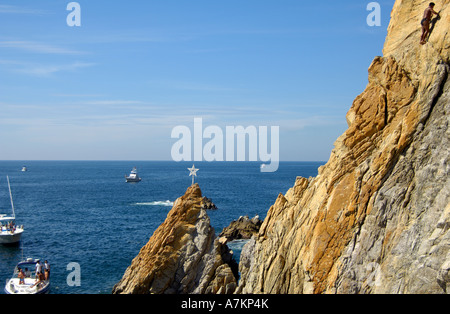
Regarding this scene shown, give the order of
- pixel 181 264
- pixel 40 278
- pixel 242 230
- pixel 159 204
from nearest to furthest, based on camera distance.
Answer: pixel 181 264 < pixel 40 278 < pixel 242 230 < pixel 159 204

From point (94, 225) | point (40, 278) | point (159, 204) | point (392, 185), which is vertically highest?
point (392, 185)

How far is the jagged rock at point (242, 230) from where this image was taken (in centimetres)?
6234

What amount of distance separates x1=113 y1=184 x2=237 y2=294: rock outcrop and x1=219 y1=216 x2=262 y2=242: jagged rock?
98.8 ft

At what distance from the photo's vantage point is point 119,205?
325ft

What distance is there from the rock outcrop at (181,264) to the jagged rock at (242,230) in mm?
30105

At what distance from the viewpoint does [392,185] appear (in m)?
18.4

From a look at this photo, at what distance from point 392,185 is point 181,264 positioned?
57.6 ft

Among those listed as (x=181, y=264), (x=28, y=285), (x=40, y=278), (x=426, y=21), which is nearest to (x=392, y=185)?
(x=426, y=21)

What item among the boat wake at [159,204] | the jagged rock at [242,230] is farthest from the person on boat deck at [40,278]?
the boat wake at [159,204]

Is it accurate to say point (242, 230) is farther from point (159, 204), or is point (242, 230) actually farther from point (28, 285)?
point (159, 204)

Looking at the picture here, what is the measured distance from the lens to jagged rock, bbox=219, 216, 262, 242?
62.3 meters

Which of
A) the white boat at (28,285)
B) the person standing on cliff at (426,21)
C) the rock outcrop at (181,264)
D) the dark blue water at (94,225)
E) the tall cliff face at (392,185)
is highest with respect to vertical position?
the person standing on cliff at (426,21)

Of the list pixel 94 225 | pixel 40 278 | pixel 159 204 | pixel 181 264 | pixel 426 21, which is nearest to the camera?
pixel 426 21

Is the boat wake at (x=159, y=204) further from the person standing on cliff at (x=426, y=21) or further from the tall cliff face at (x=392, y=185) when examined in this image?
the person standing on cliff at (x=426, y=21)
